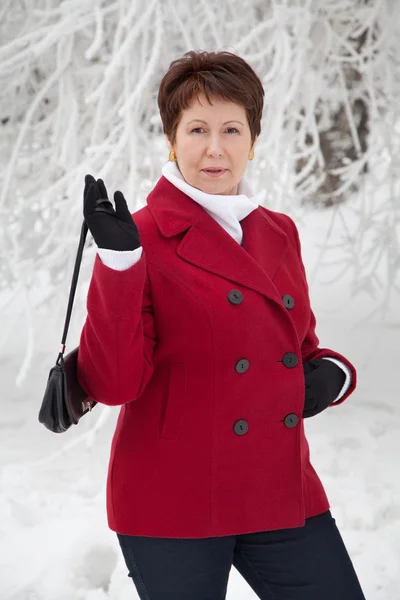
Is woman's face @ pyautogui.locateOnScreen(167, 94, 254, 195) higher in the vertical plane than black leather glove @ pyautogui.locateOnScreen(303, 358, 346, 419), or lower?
higher

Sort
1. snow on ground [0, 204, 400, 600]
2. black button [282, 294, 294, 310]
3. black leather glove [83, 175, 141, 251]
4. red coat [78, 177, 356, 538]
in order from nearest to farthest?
black leather glove [83, 175, 141, 251] → red coat [78, 177, 356, 538] → black button [282, 294, 294, 310] → snow on ground [0, 204, 400, 600]

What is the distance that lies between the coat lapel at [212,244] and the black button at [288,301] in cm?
5

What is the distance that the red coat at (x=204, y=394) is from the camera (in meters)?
1.62

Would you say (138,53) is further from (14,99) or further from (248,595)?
(248,595)

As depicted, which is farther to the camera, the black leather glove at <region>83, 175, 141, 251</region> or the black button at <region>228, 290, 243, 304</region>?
the black button at <region>228, 290, 243, 304</region>

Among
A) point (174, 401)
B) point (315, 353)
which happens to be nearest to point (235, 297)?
point (174, 401)

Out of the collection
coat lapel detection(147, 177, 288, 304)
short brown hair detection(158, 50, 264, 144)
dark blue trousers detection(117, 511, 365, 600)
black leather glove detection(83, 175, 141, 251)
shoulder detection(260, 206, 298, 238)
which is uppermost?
short brown hair detection(158, 50, 264, 144)

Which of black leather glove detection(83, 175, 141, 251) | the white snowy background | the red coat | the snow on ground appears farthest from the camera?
the white snowy background

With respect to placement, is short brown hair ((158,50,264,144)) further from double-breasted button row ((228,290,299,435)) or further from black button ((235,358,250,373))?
black button ((235,358,250,373))

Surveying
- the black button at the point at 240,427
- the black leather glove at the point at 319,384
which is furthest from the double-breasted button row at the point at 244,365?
the black leather glove at the point at 319,384

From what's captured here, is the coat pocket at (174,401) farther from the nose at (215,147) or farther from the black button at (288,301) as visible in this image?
the nose at (215,147)

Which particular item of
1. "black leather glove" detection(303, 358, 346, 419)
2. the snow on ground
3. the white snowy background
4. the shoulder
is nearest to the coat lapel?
the shoulder

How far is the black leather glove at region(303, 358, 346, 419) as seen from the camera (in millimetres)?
1798

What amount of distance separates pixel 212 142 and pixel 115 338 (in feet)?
1.49
